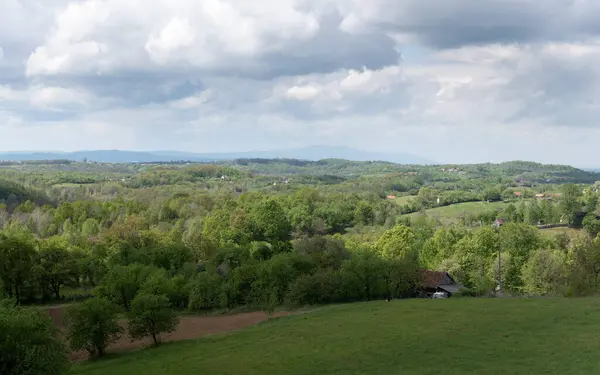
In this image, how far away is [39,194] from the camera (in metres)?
165

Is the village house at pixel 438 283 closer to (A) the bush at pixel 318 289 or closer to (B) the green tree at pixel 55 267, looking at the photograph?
(A) the bush at pixel 318 289

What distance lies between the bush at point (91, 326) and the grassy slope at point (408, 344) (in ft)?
6.84

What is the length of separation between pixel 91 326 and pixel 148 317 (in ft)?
13.9

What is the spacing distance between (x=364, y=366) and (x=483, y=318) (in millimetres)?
12778

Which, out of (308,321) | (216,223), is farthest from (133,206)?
(308,321)

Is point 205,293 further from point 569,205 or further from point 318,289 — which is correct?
point 569,205

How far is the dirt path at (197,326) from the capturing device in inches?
1629

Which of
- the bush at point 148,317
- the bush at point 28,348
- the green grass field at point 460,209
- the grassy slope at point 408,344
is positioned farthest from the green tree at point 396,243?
the green grass field at point 460,209

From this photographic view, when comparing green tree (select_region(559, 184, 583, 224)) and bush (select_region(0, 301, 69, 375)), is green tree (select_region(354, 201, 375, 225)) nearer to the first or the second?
green tree (select_region(559, 184, 583, 224))

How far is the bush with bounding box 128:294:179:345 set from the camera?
38.7m

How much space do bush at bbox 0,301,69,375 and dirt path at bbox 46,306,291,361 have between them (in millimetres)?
12091

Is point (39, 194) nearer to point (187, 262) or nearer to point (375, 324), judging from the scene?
point (187, 262)

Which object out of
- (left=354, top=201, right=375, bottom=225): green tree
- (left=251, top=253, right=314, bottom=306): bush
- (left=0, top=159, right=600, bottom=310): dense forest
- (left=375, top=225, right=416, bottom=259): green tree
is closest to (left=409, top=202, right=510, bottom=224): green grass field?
(left=354, top=201, right=375, bottom=225): green tree

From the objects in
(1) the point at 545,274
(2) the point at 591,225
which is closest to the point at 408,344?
(1) the point at 545,274
